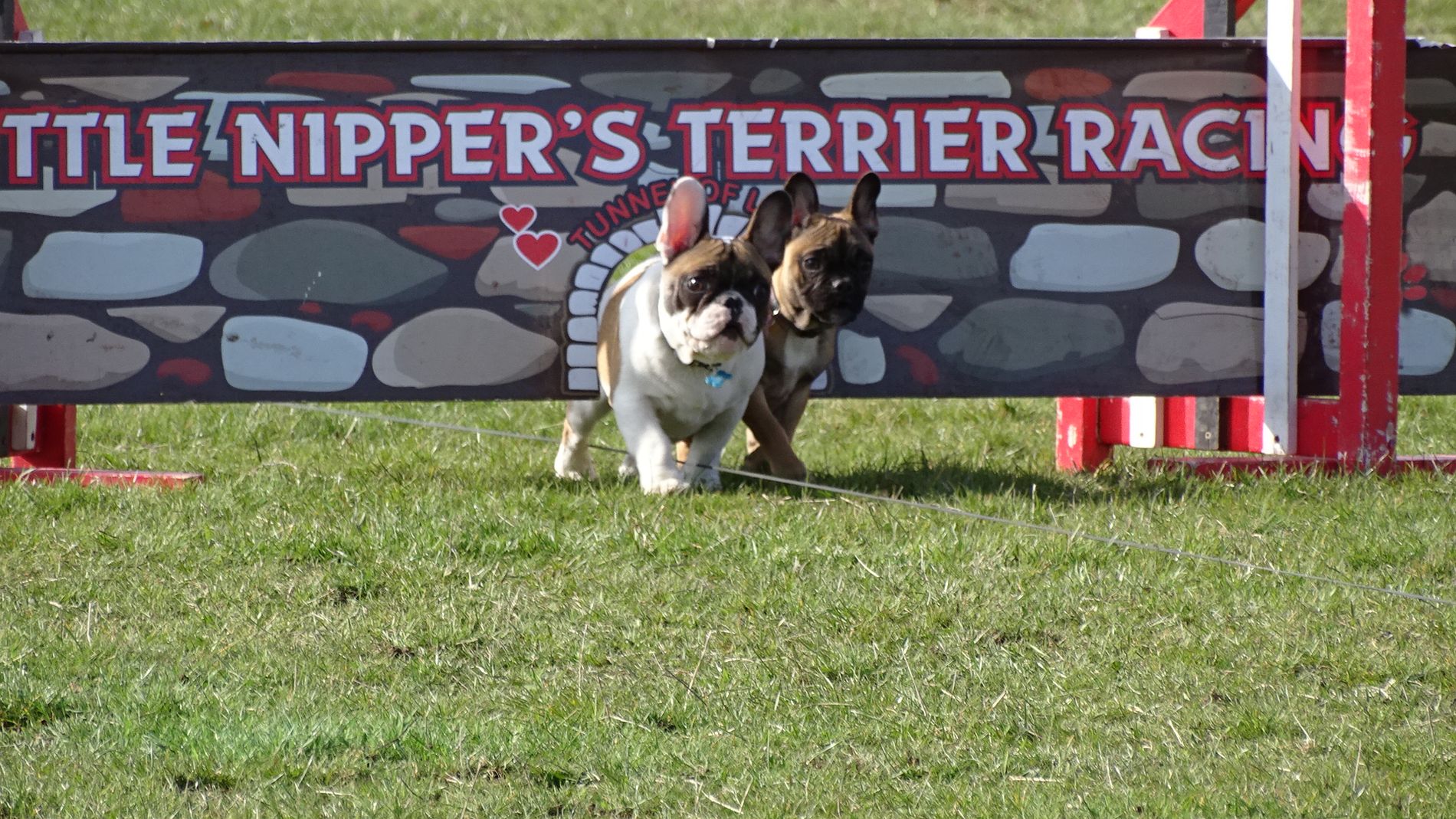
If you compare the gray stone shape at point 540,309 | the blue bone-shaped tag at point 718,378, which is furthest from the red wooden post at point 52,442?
the blue bone-shaped tag at point 718,378

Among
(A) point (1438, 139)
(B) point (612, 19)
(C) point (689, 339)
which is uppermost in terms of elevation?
(B) point (612, 19)

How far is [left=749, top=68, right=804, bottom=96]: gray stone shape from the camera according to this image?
17.8 feet

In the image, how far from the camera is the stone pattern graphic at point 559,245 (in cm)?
535

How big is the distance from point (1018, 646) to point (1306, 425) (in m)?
2.43

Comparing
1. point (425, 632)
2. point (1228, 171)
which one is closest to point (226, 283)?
point (425, 632)

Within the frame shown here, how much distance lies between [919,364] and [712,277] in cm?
105

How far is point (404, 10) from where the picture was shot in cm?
1642

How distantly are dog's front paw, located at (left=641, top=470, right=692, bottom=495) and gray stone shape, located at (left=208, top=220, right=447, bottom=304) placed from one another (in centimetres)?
108

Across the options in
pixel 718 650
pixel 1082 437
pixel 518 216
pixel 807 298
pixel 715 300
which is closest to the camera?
pixel 718 650

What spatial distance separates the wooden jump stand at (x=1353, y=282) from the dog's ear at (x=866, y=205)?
1.41 meters

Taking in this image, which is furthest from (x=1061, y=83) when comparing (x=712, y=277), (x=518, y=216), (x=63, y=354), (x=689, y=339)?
(x=63, y=354)

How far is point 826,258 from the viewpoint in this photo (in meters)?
5.11

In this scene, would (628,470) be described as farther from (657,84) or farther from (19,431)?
(19,431)

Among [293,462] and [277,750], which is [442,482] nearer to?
[293,462]
